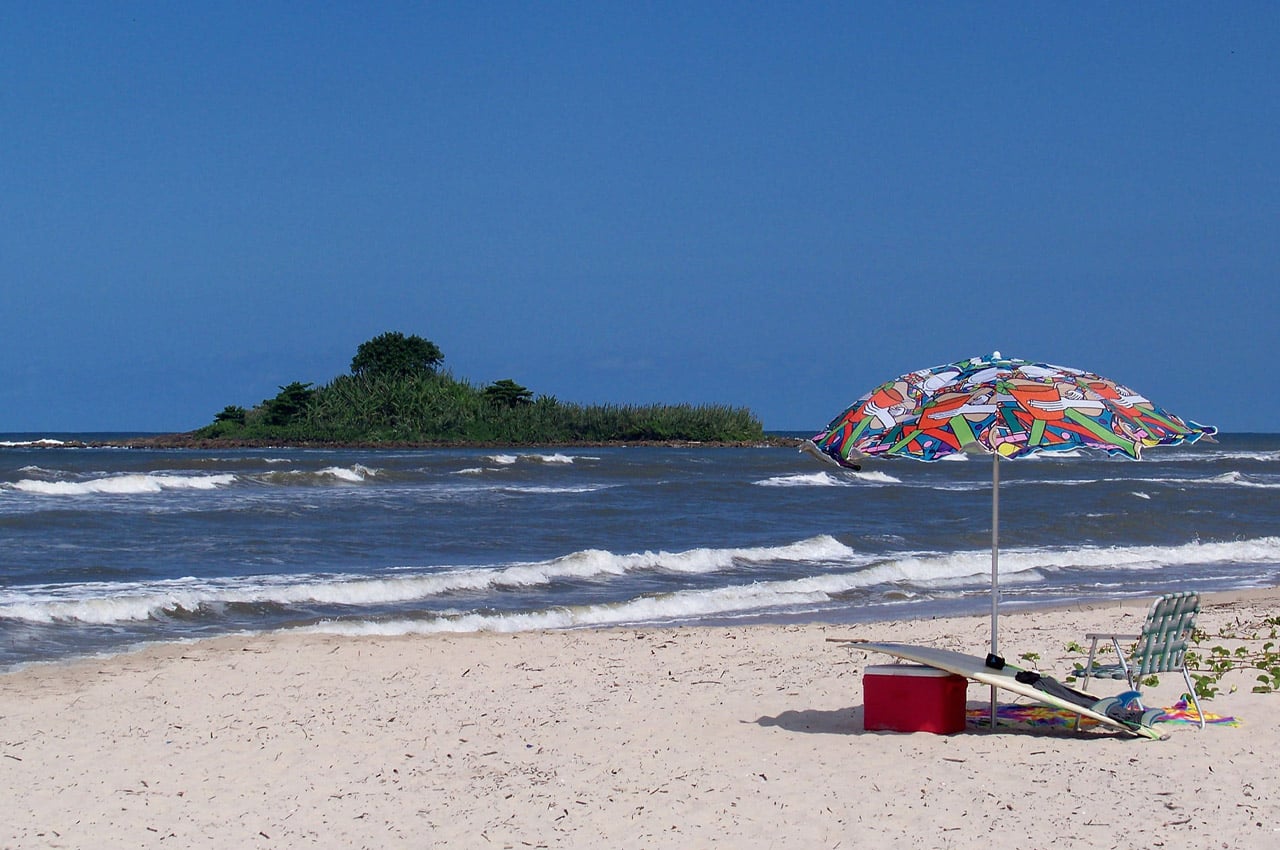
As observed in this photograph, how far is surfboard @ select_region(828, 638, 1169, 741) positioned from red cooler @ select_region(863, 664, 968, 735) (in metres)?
0.09

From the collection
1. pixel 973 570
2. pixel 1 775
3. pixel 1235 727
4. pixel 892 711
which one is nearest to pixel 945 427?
pixel 892 711

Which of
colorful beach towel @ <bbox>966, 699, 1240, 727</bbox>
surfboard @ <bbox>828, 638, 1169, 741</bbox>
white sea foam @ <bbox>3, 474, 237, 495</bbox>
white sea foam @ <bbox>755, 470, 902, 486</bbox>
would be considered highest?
white sea foam @ <bbox>755, 470, 902, 486</bbox>

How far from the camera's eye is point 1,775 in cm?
614

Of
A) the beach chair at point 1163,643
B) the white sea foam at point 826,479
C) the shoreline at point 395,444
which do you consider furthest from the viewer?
the shoreline at point 395,444

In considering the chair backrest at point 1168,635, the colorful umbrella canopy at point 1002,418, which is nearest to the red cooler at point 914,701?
the chair backrest at point 1168,635

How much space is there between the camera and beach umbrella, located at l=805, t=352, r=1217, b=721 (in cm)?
562

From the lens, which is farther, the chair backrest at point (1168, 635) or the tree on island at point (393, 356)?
the tree on island at point (393, 356)

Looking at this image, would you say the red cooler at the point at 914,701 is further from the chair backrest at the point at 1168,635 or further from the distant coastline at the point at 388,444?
the distant coastline at the point at 388,444

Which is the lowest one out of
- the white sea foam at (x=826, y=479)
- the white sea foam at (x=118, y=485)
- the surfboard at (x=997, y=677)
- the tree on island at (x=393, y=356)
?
the surfboard at (x=997, y=677)

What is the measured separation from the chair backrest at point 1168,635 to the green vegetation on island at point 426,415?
5598 centimetres

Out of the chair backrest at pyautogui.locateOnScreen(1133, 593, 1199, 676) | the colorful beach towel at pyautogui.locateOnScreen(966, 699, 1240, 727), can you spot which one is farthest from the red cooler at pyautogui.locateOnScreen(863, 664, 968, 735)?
the chair backrest at pyautogui.locateOnScreen(1133, 593, 1199, 676)

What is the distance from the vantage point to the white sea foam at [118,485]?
29438 millimetres

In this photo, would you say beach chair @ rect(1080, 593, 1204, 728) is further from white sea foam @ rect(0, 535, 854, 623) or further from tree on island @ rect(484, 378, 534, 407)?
tree on island @ rect(484, 378, 534, 407)

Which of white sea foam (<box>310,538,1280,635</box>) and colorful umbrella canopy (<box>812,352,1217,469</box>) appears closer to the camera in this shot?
colorful umbrella canopy (<box>812,352,1217,469</box>)
